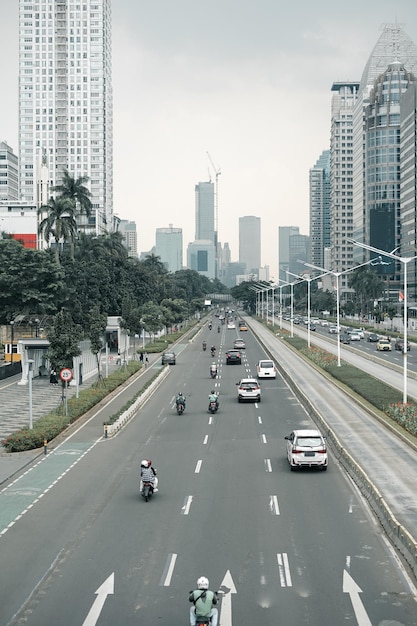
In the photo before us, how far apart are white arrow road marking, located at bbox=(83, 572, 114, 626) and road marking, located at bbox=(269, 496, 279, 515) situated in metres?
6.83

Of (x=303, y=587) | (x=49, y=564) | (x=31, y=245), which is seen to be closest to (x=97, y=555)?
(x=49, y=564)

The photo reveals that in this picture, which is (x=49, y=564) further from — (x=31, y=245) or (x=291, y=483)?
(x=31, y=245)

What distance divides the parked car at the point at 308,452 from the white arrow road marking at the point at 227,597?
1127 cm

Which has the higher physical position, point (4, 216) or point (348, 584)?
point (4, 216)

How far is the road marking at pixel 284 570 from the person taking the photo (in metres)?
16.3

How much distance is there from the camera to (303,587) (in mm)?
15984

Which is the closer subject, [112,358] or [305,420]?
[305,420]

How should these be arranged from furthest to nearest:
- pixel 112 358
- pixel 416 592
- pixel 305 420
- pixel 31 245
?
pixel 31 245 → pixel 112 358 → pixel 305 420 → pixel 416 592

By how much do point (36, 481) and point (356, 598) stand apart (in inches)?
595

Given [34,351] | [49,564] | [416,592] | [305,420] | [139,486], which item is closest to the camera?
[416,592]

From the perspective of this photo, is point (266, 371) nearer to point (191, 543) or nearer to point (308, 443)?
point (308, 443)

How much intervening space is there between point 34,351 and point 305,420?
97.5ft

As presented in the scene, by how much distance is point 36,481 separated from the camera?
27.2m

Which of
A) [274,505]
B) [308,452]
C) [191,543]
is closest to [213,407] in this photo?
[308,452]
